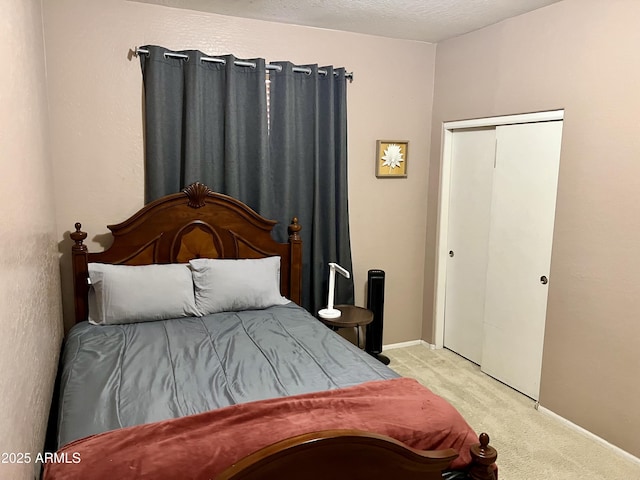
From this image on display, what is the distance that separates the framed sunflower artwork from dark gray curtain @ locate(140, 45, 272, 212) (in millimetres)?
980

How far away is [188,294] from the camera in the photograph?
9.78 ft

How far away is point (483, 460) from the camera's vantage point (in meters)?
1.69

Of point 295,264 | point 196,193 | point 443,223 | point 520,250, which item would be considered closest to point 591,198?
point 520,250

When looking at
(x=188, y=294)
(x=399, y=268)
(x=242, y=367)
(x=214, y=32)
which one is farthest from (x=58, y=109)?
(x=399, y=268)

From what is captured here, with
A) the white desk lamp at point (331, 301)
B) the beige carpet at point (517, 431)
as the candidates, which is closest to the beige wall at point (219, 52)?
the white desk lamp at point (331, 301)

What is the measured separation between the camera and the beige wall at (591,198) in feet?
8.38

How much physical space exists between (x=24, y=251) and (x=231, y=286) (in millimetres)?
1495

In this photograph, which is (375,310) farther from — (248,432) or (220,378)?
(248,432)

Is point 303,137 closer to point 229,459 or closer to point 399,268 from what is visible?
point 399,268

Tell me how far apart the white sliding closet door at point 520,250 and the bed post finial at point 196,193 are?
205cm

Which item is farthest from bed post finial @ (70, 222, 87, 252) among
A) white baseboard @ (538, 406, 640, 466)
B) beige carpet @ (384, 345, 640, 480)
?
white baseboard @ (538, 406, 640, 466)

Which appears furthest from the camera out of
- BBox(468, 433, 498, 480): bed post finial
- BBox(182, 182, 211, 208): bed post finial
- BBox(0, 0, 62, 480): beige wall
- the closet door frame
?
the closet door frame

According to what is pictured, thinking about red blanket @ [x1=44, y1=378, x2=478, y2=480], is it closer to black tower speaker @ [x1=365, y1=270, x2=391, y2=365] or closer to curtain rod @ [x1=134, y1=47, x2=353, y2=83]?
Result: black tower speaker @ [x1=365, y1=270, x2=391, y2=365]

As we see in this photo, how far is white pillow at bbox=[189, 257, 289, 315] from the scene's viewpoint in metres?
3.04
